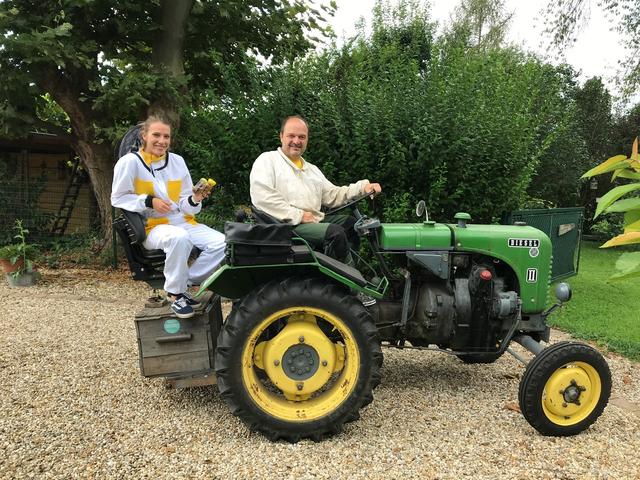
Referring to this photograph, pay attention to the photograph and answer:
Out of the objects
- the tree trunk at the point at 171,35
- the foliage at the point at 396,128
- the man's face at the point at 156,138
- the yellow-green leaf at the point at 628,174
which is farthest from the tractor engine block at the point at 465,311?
the tree trunk at the point at 171,35

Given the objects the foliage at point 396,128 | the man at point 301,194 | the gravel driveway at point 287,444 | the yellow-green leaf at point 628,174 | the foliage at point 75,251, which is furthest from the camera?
the foliage at point 75,251

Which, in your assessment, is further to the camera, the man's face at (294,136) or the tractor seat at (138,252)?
the man's face at (294,136)

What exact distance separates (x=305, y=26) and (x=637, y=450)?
8.07 meters

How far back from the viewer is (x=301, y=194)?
3191mm

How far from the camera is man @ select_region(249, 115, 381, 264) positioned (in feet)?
9.83

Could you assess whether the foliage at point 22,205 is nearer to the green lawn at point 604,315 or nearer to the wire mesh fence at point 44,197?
the wire mesh fence at point 44,197

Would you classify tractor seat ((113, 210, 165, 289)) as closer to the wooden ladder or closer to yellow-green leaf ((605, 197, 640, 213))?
yellow-green leaf ((605, 197, 640, 213))

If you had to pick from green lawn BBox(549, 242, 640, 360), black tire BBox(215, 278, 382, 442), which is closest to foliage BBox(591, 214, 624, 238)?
green lawn BBox(549, 242, 640, 360)

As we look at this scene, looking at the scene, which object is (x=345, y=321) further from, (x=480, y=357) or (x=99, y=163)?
(x=99, y=163)

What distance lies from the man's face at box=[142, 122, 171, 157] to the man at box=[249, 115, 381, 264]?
54 cm

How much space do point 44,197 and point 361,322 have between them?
1069 centimetres

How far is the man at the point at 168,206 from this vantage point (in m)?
2.85

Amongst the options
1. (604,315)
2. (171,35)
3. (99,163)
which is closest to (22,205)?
(99,163)

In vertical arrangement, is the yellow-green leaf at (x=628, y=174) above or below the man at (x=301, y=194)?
above
